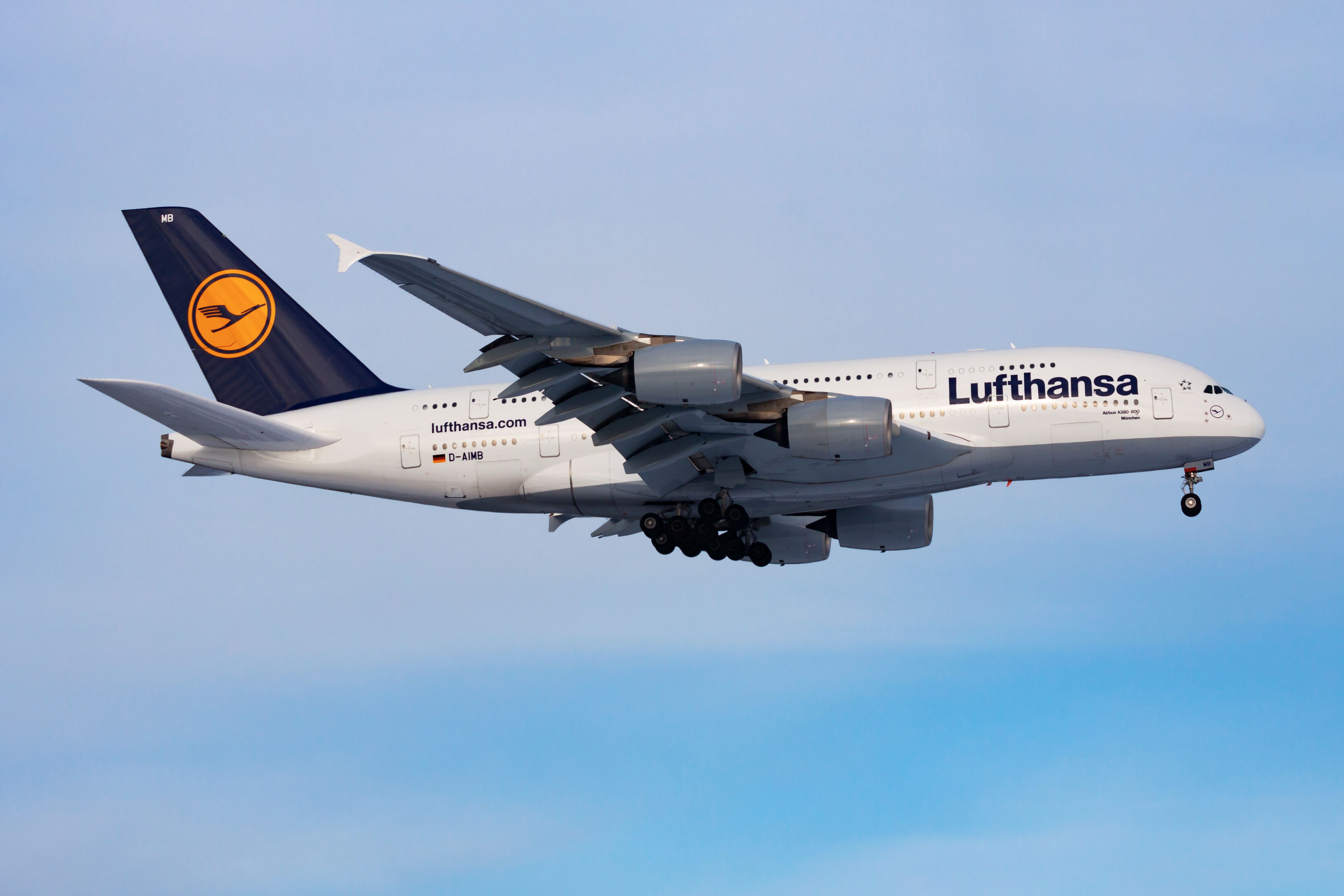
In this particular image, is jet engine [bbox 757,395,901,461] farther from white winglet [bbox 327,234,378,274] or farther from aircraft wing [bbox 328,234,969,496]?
white winglet [bbox 327,234,378,274]

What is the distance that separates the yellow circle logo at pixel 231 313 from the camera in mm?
36812

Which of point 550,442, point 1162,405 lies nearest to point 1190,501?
point 1162,405

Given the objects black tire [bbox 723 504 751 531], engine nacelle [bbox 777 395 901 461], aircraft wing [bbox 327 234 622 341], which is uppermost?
aircraft wing [bbox 327 234 622 341]

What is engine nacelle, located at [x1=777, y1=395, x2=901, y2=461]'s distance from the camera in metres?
28.9

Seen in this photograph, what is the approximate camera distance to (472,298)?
2612cm

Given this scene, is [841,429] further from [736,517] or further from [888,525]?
[888,525]

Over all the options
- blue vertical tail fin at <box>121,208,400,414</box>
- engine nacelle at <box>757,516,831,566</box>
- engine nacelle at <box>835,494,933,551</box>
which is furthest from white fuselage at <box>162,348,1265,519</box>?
engine nacelle at <box>757,516,831,566</box>

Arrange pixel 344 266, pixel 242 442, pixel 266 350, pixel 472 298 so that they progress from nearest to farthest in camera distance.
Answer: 1. pixel 344 266
2. pixel 472 298
3. pixel 242 442
4. pixel 266 350

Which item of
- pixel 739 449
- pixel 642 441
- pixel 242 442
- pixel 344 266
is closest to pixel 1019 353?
pixel 739 449

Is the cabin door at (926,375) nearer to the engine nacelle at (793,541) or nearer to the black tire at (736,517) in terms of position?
the black tire at (736,517)

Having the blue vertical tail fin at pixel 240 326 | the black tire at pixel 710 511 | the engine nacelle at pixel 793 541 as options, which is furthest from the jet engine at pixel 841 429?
the blue vertical tail fin at pixel 240 326

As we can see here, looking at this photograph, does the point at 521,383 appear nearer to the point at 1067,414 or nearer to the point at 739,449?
the point at 739,449

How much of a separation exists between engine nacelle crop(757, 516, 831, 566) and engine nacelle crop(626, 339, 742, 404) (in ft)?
36.1

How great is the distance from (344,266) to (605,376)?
22.8 ft
